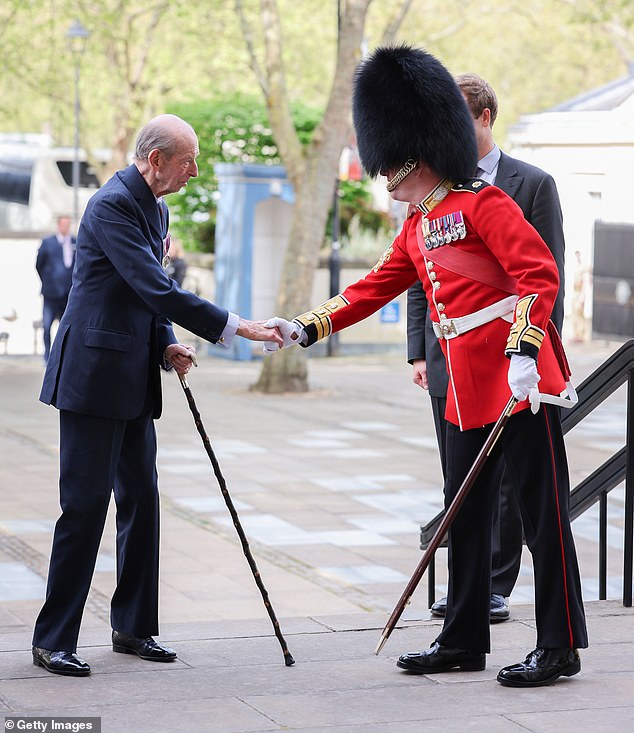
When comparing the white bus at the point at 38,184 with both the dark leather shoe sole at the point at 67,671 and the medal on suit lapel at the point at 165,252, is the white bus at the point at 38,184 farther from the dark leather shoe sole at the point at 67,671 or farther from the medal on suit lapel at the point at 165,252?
the dark leather shoe sole at the point at 67,671

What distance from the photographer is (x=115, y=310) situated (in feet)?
15.7

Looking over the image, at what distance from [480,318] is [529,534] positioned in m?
0.69

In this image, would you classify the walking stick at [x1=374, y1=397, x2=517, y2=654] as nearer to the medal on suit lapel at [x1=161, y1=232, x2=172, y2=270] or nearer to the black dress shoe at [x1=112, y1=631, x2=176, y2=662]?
the black dress shoe at [x1=112, y1=631, x2=176, y2=662]

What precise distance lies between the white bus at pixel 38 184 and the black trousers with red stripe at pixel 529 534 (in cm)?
2821

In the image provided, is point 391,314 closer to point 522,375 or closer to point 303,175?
point 303,175

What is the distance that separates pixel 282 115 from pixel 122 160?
534 inches

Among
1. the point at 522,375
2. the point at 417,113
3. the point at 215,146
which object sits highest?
the point at 215,146

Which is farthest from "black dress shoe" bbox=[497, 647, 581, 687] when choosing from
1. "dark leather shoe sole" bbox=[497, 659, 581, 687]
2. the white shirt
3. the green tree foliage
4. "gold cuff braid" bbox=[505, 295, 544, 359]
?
the green tree foliage

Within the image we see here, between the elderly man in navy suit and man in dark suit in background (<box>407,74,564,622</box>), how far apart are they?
94 centimetres

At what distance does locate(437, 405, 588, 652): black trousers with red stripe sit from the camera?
4.64m

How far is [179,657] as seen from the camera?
4961 millimetres

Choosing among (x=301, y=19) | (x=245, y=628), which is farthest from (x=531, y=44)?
(x=245, y=628)

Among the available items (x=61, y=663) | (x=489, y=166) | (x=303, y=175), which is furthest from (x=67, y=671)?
(x=303, y=175)

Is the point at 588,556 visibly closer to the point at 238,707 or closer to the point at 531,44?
the point at 238,707
